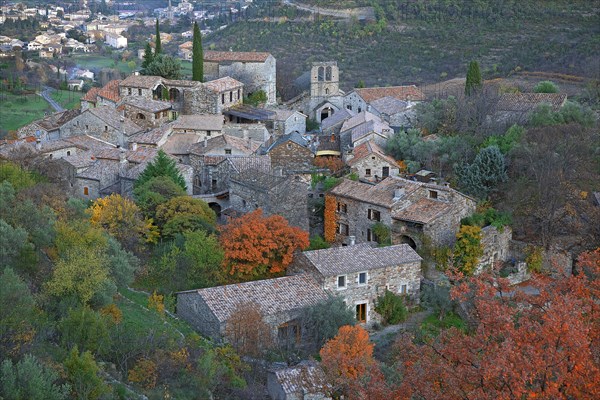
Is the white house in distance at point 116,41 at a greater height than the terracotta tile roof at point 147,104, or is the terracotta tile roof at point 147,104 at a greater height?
the terracotta tile roof at point 147,104

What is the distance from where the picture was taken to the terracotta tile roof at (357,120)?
38.4 m

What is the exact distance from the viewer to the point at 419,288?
2745 cm

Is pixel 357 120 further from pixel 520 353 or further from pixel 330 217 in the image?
pixel 520 353

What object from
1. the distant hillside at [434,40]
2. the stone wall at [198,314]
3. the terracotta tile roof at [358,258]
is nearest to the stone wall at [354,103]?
the distant hillside at [434,40]

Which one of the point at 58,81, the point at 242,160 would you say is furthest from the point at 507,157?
the point at 58,81

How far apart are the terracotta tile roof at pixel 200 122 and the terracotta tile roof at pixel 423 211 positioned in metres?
12.0

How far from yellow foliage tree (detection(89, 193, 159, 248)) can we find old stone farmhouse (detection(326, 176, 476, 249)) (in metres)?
7.46

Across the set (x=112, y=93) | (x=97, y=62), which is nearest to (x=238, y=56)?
(x=112, y=93)

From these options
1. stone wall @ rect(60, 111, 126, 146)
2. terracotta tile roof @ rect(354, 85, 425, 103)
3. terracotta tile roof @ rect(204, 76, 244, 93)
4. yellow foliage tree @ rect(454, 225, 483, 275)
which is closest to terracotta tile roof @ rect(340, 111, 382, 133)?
terracotta tile roof @ rect(354, 85, 425, 103)

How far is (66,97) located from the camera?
200 feet

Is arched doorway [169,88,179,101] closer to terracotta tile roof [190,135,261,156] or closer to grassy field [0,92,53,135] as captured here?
terracotta tile roof [190,135,261,156]

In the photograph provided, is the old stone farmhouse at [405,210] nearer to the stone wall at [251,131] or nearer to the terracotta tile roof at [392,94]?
the stone wall at [251,131]

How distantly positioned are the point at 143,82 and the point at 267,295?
22.2 m

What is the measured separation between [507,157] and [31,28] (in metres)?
80.9
